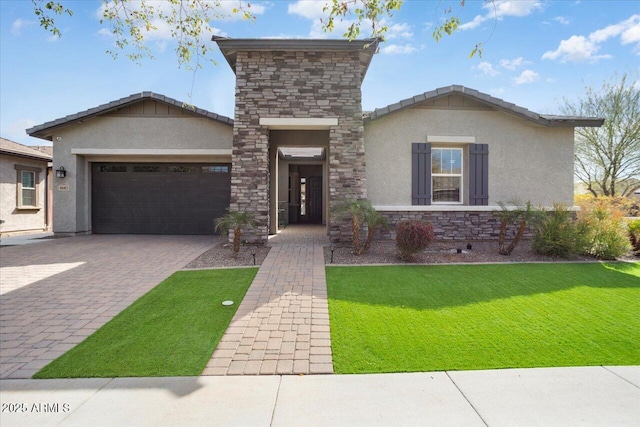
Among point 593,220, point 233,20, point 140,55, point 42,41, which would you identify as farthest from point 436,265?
point 42,41

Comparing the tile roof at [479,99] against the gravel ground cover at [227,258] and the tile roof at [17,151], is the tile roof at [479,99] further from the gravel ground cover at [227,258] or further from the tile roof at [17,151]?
the tile roof at [17,151]

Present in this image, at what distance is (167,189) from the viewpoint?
43.0ft

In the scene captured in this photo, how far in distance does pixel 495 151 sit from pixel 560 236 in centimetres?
368

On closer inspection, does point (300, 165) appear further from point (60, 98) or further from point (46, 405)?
point (46, 405)

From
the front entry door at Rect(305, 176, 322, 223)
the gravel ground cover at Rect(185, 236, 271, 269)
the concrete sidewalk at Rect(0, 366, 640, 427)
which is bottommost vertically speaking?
the concrete sidewalk at Rect(0, 366, 640, 427)

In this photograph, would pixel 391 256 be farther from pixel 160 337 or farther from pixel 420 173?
pixel 160 337

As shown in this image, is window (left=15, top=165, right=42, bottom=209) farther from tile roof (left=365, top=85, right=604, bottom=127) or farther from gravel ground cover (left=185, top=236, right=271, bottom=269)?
tile roof (left=365, top=85, right=604, bottom=127)

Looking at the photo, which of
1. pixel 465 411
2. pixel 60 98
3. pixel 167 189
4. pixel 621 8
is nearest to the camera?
pixel 465 411

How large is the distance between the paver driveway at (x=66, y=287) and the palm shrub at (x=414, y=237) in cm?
519

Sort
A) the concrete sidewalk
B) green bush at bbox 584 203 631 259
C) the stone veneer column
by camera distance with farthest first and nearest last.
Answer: the stone veneer column, green bush at bbox 584 203 631 259, the concrete sidewalk

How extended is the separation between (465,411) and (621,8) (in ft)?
35.8

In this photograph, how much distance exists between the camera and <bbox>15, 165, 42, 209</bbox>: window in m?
14.4

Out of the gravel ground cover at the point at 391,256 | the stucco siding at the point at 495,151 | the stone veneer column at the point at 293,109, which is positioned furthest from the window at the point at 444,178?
the stone veneer column at the point at 293,109

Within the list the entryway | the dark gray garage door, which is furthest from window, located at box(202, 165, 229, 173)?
the entryway
